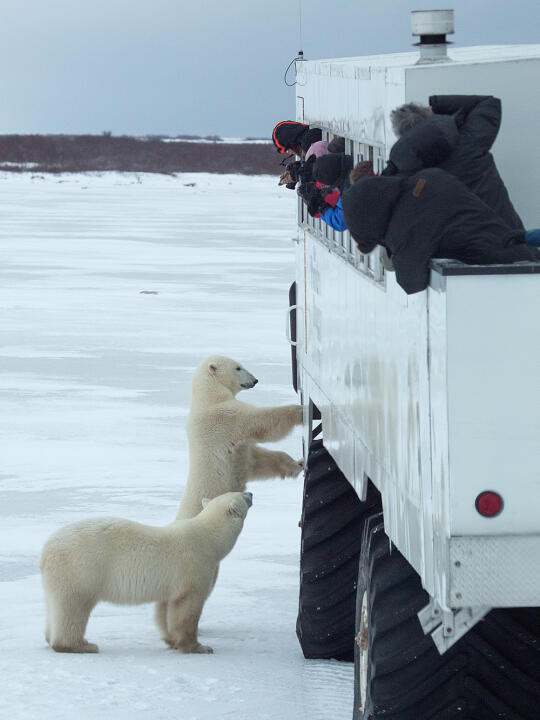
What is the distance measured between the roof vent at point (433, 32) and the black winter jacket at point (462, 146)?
0.38m

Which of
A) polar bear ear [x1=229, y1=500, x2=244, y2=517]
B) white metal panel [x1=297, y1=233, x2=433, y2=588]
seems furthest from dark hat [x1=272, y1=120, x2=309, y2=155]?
polar bear ear [x1=229, y1=500, x2=244, y2=517]

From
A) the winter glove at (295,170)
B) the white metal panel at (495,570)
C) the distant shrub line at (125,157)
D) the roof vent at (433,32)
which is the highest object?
the roof vent at (433,32)

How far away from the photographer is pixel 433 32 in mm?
3402

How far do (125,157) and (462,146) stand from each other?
6876 centimetres

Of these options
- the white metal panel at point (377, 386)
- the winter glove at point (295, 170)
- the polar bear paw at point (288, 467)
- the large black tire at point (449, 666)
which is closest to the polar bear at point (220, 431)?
the polar bear paw at point (288, 467)

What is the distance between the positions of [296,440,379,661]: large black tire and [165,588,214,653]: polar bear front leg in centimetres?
40

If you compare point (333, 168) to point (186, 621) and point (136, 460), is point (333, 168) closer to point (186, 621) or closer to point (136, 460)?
point (186, 621)

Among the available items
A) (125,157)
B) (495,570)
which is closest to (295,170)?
(495,570)

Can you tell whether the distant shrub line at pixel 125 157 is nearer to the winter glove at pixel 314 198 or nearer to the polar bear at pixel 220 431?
the polar bear at pixel 220 431

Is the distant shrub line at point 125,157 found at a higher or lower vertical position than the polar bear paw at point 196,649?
lower

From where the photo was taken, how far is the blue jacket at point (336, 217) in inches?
156

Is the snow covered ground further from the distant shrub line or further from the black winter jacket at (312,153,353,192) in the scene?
the distant shrub line

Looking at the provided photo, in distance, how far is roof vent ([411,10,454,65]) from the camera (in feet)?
11.1

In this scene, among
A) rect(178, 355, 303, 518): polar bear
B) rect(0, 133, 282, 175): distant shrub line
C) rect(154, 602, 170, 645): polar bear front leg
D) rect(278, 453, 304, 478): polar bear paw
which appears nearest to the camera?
rect(154, 602, 170, 645): polar bear front leg
